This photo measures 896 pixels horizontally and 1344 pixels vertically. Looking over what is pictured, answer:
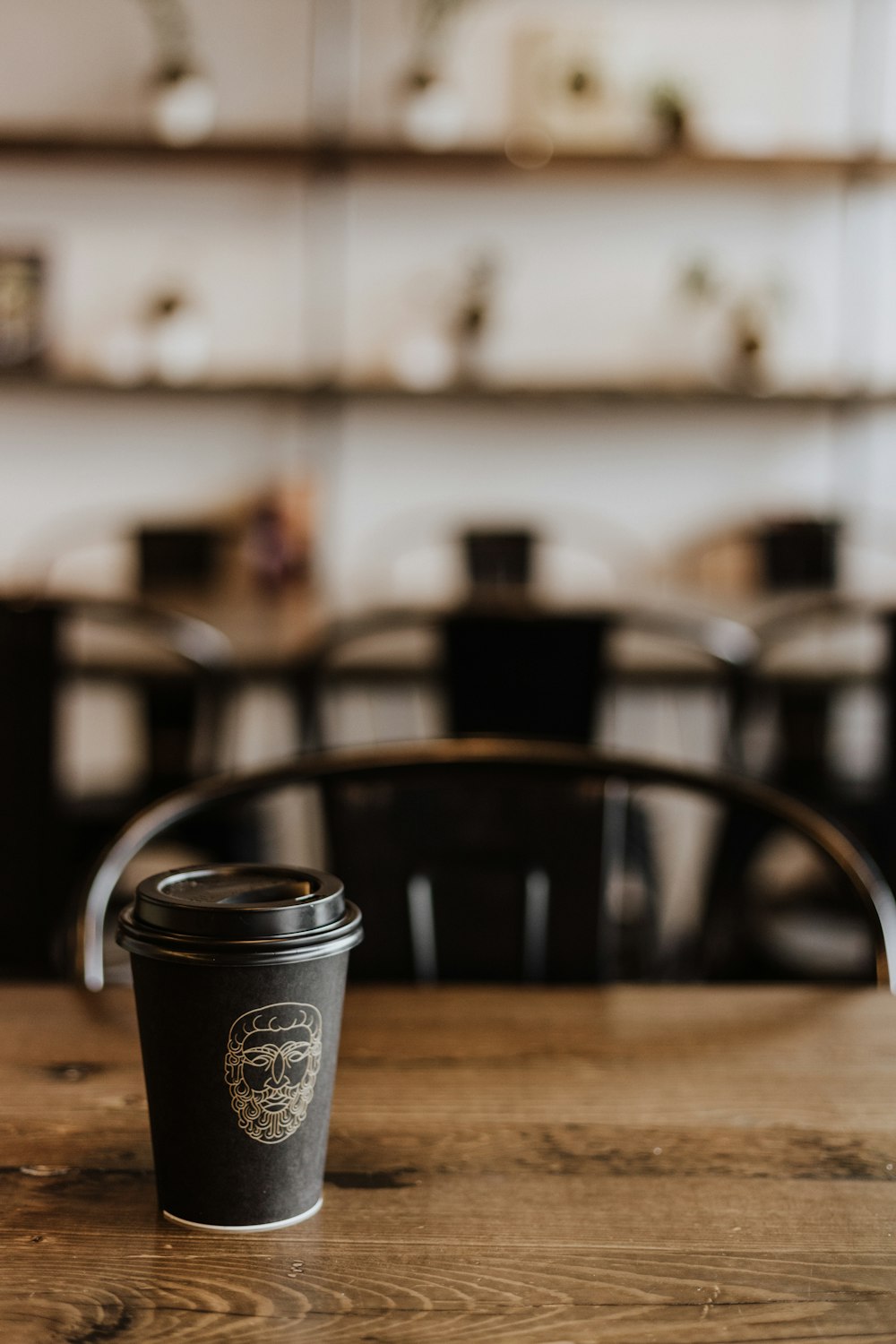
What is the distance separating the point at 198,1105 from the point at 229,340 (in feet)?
12.1

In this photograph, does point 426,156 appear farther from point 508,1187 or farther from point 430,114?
point 508,1187

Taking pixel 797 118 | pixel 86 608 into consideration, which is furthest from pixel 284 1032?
pixel 797 118

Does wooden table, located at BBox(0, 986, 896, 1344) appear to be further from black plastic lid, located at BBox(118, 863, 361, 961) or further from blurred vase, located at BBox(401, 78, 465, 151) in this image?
blurred vase, located at BBox(401, 78, 465, 151)

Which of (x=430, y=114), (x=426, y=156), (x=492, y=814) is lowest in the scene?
(x=492, y=814)

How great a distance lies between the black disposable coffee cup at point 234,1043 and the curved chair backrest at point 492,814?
408mm

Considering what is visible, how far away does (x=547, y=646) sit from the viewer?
161cm

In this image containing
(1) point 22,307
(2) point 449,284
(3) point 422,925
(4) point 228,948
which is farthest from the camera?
(2) point 449,284

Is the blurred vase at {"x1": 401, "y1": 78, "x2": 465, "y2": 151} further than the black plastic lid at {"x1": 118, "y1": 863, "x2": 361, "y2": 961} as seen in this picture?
Yes

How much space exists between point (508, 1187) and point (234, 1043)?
5.1 inches

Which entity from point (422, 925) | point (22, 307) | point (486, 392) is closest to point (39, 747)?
point (422, 925)

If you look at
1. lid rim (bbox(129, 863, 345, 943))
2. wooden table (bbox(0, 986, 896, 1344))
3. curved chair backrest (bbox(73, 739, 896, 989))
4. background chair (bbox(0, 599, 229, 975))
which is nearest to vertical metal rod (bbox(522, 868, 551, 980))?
curved chair backrest (bbox(73, 739, 896, 989))

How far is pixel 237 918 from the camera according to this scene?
52 centimetres

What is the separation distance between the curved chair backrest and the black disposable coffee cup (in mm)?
408

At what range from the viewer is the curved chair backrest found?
97 cm
